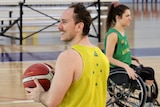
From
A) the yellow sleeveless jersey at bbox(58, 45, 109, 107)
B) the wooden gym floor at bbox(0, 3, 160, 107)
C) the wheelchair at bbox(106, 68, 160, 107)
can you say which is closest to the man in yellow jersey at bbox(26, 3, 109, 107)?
the yellow sleeveless jersey at bbox(58, 45, 109, 107)

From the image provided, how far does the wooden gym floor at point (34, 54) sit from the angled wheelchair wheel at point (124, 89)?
1.18 metres

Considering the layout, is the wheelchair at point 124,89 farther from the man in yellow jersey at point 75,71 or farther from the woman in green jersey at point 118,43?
the man in yellow jersey at point 75,71

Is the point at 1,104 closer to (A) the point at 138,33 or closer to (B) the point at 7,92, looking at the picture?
(B) the point at 7,92

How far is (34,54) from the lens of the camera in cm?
830

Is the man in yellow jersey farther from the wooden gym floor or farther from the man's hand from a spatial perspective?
the wooden gym floor

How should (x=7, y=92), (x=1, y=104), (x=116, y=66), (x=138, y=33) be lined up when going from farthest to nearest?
(x=138, y=33), (x=7, y=92), (x=1, y=104), (x=116, y=66)

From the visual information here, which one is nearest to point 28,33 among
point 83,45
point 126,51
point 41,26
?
point 41,26

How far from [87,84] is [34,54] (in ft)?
20.6

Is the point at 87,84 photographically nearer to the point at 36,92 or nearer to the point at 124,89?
the point at 36,92

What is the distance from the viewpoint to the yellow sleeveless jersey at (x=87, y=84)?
6.82ft

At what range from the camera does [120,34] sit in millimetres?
4027

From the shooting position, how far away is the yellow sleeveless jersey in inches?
81.8

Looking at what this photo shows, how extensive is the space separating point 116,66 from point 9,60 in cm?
395

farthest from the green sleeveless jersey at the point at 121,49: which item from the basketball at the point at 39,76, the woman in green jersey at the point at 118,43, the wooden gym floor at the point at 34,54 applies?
the basketball at the point at 39,76
